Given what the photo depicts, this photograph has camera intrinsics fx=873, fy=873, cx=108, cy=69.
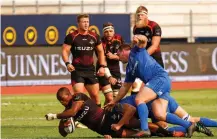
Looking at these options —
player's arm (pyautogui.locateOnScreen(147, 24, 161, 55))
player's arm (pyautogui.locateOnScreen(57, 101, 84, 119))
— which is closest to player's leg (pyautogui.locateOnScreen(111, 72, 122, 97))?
player's arm (pyautogui.locateOnScreen(147, 24, 161, 55))

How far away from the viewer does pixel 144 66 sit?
14.4 m

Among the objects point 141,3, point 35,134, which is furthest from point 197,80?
point 35,134

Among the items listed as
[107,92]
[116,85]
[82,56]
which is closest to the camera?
[82,56]

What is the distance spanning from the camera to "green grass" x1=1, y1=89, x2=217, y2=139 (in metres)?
16.0

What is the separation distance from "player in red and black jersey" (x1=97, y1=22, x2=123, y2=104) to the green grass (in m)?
1.35

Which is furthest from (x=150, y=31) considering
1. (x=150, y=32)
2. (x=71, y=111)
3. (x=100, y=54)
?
(x=71, y=111)

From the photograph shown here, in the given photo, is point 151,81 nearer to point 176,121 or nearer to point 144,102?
point 144,102

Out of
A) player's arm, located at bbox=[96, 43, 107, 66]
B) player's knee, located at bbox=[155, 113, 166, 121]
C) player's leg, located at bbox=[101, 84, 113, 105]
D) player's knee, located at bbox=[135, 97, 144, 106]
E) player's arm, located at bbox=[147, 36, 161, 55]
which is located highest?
player's arm, located at bbox=[147, 36, 161, 55]

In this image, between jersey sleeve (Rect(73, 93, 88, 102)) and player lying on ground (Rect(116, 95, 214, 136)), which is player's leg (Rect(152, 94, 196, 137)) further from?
jersey sleeve (Rect(73, 93, 88, 102))

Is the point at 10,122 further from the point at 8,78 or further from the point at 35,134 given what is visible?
the point at 8,78

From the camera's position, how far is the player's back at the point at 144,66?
47.2 feet

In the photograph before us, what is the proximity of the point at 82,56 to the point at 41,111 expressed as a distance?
514 centimetres

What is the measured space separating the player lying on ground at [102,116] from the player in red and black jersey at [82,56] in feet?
10.4

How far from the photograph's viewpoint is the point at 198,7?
169 ft
